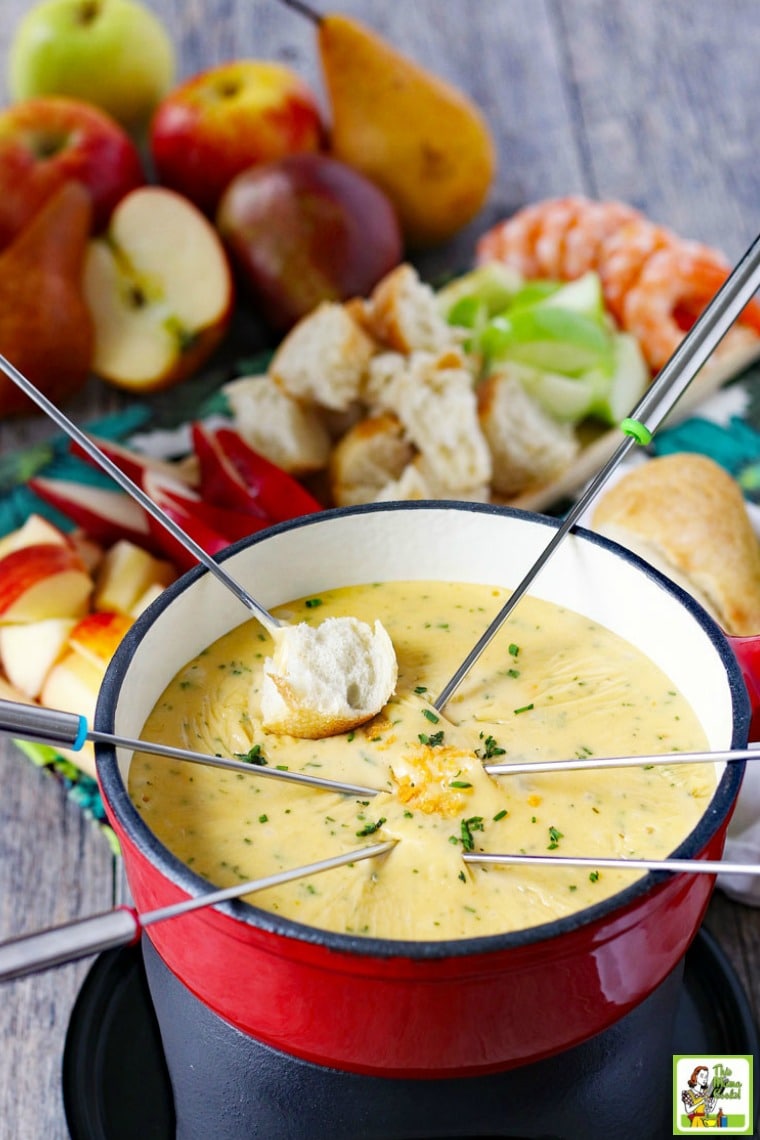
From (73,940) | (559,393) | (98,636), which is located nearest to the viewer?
(73,940)

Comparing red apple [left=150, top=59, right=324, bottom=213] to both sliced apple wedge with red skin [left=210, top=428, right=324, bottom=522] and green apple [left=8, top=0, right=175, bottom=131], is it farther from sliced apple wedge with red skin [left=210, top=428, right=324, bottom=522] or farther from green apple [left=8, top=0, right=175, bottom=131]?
sliced apple wedge with red skin [left=210, top=428, right=324, bottom=522]

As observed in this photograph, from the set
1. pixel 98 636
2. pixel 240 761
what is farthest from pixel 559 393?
pixel 240 761

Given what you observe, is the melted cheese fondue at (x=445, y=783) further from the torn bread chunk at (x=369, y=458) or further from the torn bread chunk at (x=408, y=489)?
the torn bread chunk at (x=369, y=458)

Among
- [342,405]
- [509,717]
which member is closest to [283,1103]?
[509,717]

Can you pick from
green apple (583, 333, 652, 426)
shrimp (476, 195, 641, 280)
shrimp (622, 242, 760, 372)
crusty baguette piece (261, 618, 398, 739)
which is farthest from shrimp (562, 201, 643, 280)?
crusty baguette piece (261, 618, 398, 739)

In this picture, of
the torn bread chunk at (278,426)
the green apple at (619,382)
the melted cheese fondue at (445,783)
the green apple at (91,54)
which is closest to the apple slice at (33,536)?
the torn bread chunk at (278,426)

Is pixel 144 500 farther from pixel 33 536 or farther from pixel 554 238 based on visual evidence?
pixel 554 238
